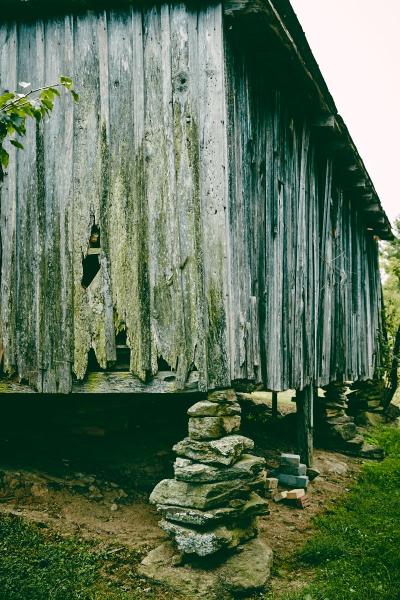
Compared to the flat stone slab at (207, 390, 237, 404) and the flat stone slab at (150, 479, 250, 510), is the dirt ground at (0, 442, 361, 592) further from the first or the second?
the flat stone slab at (207, 390, 237, 404)

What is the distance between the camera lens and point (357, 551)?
524 cm

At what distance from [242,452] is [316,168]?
4.93 metres

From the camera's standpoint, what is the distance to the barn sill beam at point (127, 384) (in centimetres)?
506

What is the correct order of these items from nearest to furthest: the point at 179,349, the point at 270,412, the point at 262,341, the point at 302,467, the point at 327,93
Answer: the point at 179,349
the point at 262,341
the point at 302,467
the point at 327,93
the point at 270,412

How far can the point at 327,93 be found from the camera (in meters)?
8.13

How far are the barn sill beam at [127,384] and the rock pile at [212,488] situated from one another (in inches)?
8.7

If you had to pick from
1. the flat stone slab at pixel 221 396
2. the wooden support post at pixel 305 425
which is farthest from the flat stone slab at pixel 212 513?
the wooden support post at pixel 305 425

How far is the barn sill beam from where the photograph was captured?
199 inches

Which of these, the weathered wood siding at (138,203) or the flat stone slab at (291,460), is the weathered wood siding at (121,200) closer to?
the weathered wood siding at (138,203)

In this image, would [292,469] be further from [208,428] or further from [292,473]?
[208,428]

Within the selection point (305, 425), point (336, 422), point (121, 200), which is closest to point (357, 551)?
point (305, 425)

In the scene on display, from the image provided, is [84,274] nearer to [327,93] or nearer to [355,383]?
[327,93]

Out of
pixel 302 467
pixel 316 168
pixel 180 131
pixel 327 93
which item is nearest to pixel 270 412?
pixel 302 467

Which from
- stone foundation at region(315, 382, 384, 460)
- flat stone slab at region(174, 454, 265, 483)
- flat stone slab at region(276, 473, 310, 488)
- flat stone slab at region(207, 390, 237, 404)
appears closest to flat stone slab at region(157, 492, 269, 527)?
flat stone slab at region(174, 454, 265, 483)
